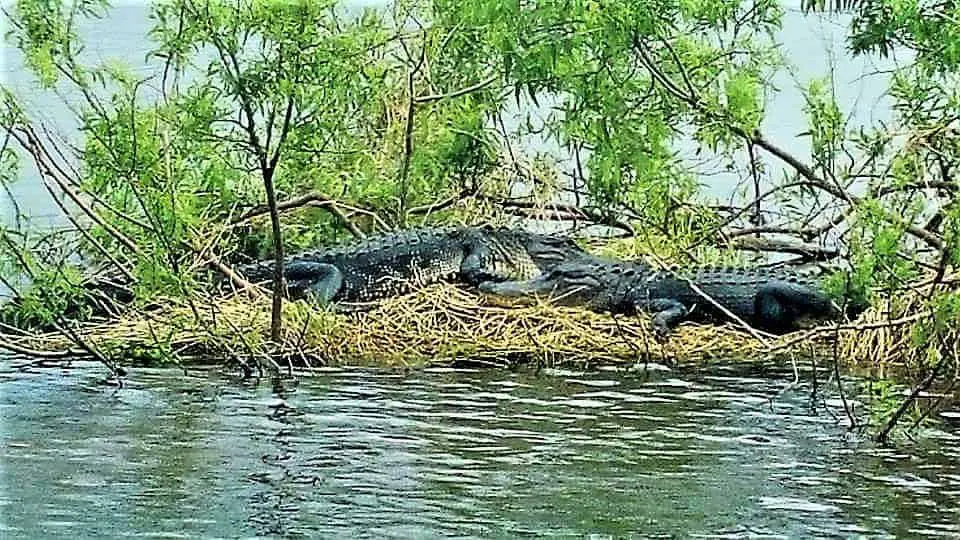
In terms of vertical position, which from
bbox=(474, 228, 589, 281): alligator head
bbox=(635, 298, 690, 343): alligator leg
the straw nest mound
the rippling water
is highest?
bbox=(474, 228, 589, 281): alligator head

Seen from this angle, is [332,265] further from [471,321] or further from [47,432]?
[47,432]

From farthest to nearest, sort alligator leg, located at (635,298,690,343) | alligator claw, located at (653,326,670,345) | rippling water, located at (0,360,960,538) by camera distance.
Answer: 1. alligator leg, located at (635,298,690,343)
2. alligator claw, located at (653,326,670,345)
3. rippling water, located at (0,360,960,538)

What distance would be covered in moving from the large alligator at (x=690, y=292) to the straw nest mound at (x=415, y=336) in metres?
0.22

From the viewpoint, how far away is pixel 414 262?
8602mm

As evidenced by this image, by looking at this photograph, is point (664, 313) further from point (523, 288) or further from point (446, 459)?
point (446, 459)

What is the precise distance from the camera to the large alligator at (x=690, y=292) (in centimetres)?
798

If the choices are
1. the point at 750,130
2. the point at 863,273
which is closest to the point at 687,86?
the point at 750,130

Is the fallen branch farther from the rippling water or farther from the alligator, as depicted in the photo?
the rippling water

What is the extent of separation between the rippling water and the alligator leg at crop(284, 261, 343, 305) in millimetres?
1481

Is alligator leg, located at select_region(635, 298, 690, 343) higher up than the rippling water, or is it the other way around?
alligator leg, located at select_region(635, 298, 690, 343)

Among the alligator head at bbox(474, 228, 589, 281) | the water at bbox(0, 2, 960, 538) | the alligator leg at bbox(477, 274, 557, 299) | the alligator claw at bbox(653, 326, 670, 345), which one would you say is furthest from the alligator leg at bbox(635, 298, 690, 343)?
the alligator head at bbox(474, 228, 589, 281)

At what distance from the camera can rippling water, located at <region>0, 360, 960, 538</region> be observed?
4441mm

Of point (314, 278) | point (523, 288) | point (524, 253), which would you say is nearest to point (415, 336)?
point (523, 288)

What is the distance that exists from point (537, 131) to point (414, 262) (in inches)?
40.6
